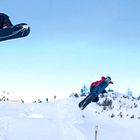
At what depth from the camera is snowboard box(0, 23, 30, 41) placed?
16.8 m

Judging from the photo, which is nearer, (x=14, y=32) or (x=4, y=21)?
(x=4, y=21)

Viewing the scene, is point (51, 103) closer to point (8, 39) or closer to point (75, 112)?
point (75, 112)

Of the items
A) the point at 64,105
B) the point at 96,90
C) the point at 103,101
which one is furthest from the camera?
the point at 103,101

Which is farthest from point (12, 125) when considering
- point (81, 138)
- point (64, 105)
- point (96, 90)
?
point (64, 105)

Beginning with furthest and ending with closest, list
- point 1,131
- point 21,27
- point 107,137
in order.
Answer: point 107,137
point 1,131
point 21,27

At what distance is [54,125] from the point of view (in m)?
27.7

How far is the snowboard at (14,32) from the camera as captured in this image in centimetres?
1683

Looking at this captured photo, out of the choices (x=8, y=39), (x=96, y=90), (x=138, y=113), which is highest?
(x=8, y=39)

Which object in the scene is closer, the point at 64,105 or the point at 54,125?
the point at 54,125

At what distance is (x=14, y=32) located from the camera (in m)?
17.3

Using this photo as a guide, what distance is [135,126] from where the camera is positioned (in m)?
34.2

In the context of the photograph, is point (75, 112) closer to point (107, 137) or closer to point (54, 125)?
point (54, 125)

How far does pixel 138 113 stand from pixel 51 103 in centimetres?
1168

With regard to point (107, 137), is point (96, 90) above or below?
above
